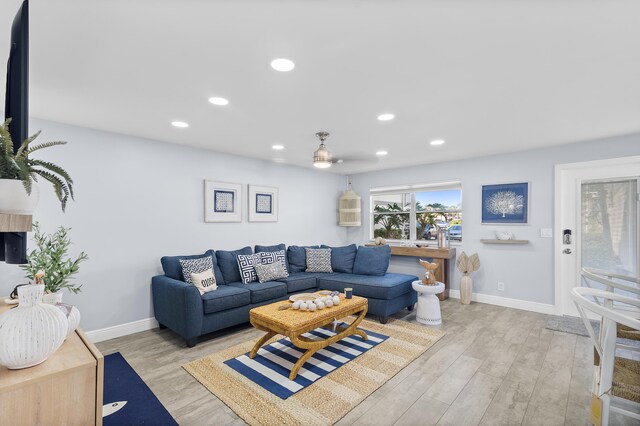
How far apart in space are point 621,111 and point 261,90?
130 inches

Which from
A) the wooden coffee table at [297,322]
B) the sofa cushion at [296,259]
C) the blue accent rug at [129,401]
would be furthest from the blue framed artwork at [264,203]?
the blue accent rug at [129,401]

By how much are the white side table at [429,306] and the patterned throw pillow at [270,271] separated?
1845 millimetres

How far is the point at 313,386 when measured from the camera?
2.44 meters

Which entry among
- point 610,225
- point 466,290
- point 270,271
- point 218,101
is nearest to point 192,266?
point 270,271

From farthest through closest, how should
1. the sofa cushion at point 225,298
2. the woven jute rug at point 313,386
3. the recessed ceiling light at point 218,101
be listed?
the sofa cushion at point 225,298 → the recessed ceiling light at point 218,101 → the woven jute rug at point 313,386

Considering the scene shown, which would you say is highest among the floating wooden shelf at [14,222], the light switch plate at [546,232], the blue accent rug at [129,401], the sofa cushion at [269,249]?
the floating wooden shelf at [14,222]

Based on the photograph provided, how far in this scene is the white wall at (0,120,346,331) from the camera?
3248mm

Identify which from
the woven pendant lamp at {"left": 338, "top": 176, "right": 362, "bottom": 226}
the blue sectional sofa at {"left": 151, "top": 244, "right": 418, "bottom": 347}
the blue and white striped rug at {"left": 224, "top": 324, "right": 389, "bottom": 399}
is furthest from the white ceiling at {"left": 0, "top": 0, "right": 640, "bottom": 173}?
the woven pendant lamp at {"left": 338, "top": 176, "right": 362, "bottom": 226}

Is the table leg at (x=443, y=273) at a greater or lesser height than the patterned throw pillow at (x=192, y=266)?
lesser

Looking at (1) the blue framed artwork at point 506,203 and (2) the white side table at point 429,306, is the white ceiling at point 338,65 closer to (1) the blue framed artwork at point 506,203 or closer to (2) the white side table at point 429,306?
(1) the blue framed artwork at point 506,203

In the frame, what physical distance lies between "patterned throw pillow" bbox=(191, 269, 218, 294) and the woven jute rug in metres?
0.73

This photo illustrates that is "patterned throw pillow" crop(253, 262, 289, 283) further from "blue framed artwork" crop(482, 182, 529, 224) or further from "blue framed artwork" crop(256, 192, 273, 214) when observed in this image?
"blue framed artwork" crop(482, 182, 529, 224)

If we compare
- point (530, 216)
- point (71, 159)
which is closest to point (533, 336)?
point (530, 216)

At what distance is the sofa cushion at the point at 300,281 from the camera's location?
4258mm
